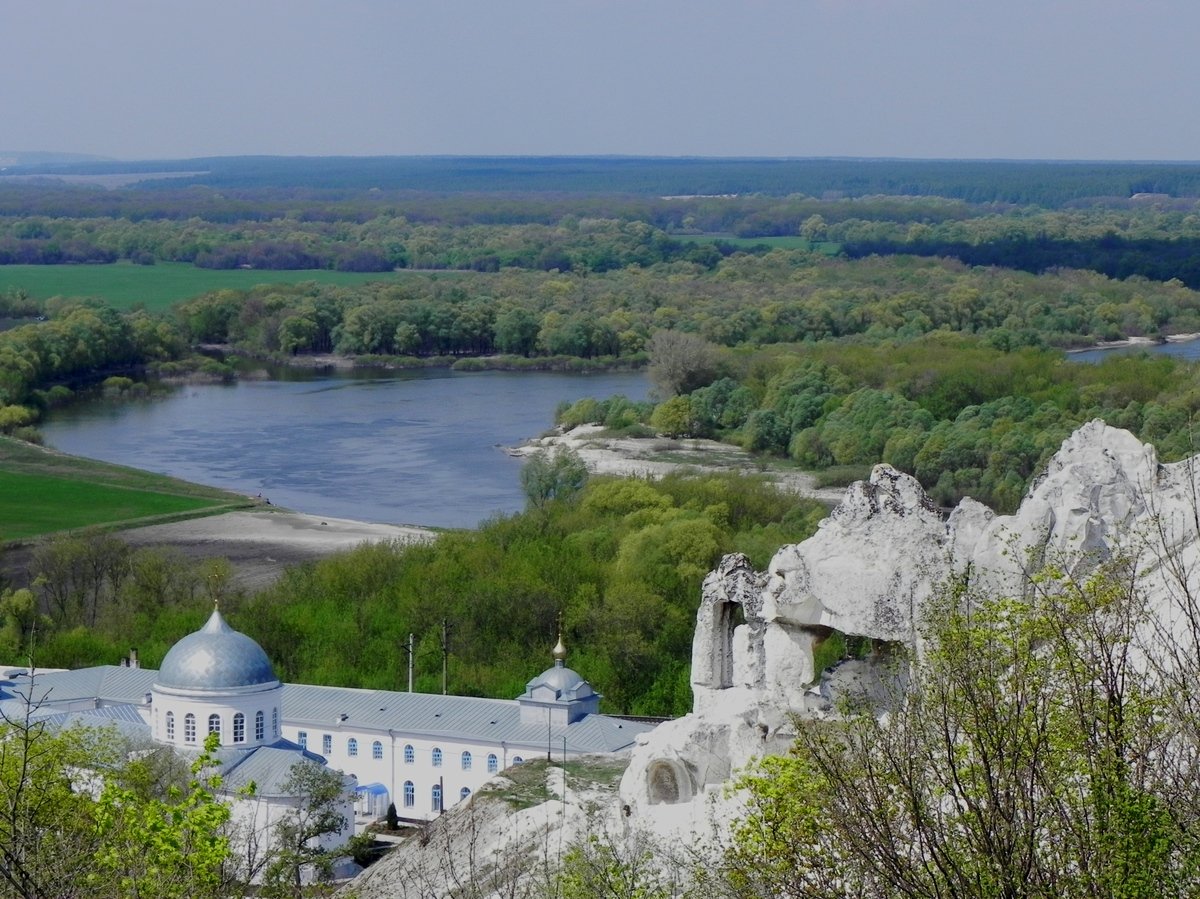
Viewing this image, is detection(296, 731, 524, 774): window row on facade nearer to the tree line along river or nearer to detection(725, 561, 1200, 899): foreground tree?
detection(725, 561, 1200, 899): foreground tree

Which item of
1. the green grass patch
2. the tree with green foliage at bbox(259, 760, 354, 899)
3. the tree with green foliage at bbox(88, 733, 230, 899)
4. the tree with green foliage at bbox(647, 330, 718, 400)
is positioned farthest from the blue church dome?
the tree with green foliage at bbox(647, 330, 718, 400)

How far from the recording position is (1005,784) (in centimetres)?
817

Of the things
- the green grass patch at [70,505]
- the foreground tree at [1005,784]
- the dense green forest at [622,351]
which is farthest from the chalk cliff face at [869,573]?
the green grass patch at [70,505]

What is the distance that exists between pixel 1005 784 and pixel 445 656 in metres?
21.8

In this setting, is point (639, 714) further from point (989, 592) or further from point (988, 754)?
point (988, 754)

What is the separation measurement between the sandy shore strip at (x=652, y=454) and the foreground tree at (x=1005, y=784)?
40237 millimetres

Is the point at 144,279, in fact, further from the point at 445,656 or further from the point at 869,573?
the point at 869,573

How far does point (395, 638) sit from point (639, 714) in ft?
15.2

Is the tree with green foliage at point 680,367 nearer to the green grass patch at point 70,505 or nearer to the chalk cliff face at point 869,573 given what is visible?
the green grass patch at point 70,505

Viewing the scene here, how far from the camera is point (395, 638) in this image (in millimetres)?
30781

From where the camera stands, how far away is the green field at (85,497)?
44.2 m

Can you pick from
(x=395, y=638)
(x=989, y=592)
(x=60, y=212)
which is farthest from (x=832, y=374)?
(x=60, y=212)

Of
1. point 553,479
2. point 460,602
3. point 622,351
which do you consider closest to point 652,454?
point 553,479

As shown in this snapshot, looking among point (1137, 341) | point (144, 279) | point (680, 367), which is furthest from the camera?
point (144, 279)
